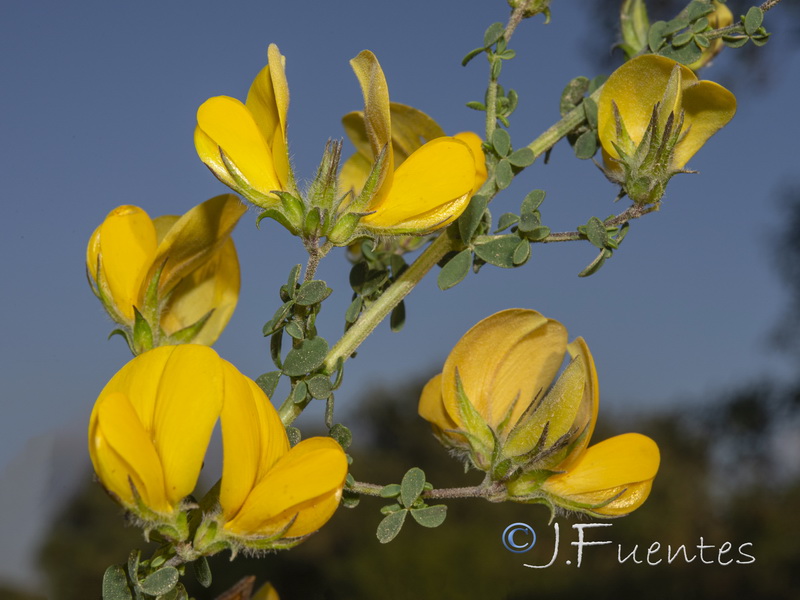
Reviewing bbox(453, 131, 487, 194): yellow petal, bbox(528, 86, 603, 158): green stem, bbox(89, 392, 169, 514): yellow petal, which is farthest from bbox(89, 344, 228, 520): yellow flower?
bbox(528, 86, 603, 158): green stem

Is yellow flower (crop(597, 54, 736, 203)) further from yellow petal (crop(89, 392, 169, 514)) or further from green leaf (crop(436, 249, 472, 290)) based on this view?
yellow petal (crop(89, 392, 169, 514))

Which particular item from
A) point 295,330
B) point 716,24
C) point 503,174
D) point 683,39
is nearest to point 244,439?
point 295,330

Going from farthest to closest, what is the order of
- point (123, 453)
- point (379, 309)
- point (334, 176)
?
point (379, 309) < point (334, 176) < point (123, 453)

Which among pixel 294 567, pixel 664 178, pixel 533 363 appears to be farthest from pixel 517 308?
pixel 294 567

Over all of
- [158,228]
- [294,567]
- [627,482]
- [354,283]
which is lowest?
[294,567]

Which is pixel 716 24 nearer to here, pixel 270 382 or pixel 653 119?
pixel 653 119

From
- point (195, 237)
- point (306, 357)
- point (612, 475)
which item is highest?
point (195, 237)

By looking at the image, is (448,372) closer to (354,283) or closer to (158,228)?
(354,283)
